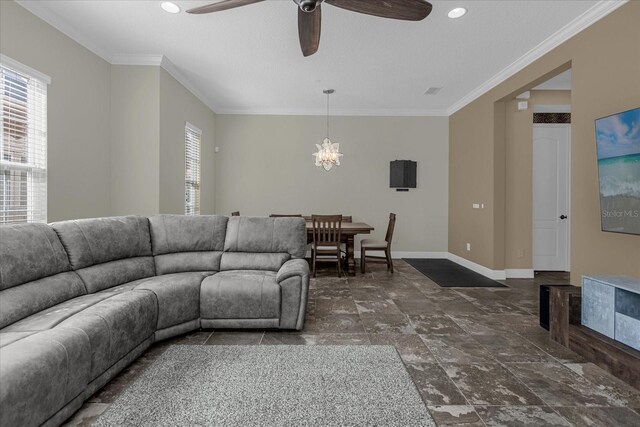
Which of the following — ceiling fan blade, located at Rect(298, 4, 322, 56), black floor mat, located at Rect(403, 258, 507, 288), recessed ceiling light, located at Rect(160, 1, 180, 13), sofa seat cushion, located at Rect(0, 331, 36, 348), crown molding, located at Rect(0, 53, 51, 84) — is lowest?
black floor mat, located at Rect(403, 258, 507, 288)

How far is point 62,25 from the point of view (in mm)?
3100

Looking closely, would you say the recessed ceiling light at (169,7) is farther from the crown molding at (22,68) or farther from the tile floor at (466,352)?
the tile floor at (466,352)

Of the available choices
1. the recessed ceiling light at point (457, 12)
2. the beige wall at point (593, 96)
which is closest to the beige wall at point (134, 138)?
the recessed ceiling light at point (457, 12)

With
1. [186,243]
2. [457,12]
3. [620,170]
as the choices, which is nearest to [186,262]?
[186,243]

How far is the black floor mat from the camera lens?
4234 millimetres

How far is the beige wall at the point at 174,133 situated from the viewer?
4027 millimetres

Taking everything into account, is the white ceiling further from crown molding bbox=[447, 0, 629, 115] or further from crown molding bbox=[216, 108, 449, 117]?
crown molding bbox=[216, 108, 449, 117]

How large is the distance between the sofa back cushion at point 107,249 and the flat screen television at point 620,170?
4044mm

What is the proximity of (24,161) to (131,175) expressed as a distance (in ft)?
3.69

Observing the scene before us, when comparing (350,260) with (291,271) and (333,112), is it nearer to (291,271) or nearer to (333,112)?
(291,271)

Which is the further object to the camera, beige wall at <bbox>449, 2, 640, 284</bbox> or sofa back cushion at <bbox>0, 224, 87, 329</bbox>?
beige wall at <bbox>449, 2, 640, 284</bbox>

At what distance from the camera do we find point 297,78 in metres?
4.54

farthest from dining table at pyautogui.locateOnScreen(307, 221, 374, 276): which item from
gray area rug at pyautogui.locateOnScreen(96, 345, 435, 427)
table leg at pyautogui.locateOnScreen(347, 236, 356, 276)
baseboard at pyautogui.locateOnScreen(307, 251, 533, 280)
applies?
gray area rug at pyautogui.locateOnScreen(96, 345, 435, 427)

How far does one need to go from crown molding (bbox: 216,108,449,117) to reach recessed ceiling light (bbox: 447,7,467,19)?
123 inches
